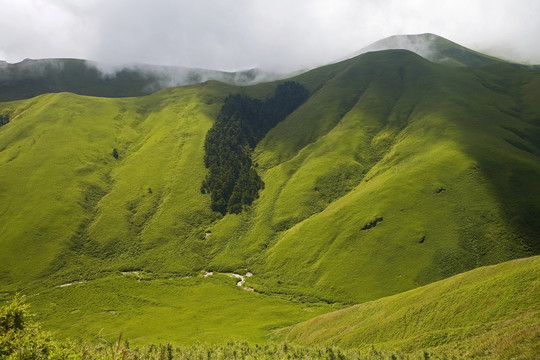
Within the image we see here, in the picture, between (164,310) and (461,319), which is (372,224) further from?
(461,319)

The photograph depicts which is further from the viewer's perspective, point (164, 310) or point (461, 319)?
point (164, 310)

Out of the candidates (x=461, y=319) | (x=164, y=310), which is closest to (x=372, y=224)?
(x=164, y=310)

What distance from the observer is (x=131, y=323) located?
449 ft

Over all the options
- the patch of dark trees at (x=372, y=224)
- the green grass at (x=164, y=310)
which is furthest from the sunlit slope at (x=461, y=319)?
the patch of dark trees at (x=372, y=224)

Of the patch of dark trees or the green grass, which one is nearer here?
the green grass

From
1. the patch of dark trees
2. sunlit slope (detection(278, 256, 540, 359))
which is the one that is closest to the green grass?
sunlit slope (detection(278, 256, 540, 359))

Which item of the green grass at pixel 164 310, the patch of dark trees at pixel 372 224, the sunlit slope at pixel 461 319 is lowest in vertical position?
the green grass at pixel 164 310

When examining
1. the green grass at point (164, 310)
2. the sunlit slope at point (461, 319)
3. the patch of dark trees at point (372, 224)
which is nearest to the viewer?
the sunlit slope at point (461, 319)

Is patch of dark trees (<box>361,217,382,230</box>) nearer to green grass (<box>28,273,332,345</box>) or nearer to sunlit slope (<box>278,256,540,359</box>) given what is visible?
green grass (<box>28,273,332,345</box>)

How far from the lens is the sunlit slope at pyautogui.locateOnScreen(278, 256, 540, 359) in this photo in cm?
4900

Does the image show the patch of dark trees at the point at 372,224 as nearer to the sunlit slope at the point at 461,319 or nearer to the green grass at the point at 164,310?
the green grass at the point at 164,310

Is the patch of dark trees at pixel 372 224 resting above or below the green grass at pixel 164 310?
above

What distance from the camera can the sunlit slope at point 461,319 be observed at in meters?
49.0

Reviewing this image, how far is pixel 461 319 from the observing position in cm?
6419
